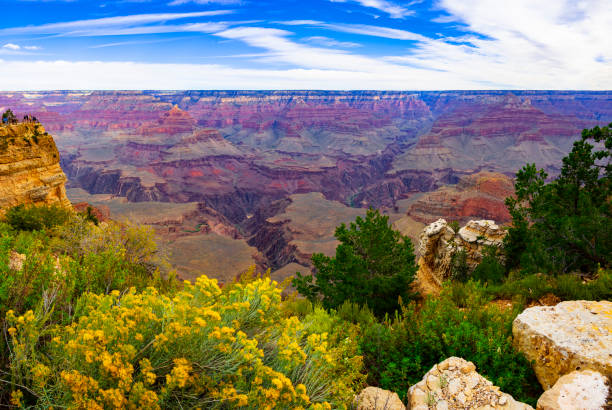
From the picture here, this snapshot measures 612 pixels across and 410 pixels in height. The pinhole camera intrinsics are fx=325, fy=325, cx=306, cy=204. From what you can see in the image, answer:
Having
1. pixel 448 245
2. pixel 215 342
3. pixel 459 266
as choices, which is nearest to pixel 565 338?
pixel 215 342

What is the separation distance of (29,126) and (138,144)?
154m

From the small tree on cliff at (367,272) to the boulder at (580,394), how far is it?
607 cm

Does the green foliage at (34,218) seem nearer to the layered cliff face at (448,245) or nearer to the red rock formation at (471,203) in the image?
the layered cliff face at (448,245)

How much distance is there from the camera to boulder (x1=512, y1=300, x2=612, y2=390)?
4.02 meters

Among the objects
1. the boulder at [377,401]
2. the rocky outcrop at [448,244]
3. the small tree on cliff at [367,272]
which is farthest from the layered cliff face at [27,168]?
the boulder at [377,401]

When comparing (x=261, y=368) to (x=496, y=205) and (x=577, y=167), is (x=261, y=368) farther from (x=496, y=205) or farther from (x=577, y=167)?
(x=496, y=205)

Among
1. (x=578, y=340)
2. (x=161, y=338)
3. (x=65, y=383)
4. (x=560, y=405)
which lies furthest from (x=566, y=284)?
(x=65, y=383)

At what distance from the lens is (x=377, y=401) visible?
3957 millimetres

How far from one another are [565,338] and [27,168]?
84.3 feet

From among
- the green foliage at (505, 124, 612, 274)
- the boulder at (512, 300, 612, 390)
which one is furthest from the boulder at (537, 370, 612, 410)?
the green foliage at (505, 124, 612, 274)

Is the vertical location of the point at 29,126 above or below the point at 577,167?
above

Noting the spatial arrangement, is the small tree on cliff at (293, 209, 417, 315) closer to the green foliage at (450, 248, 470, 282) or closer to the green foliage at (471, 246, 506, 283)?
the green foliage at (471, 246, 506, 283)

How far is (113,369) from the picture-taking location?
272 centimetres

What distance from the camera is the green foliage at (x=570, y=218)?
33.3 ft
